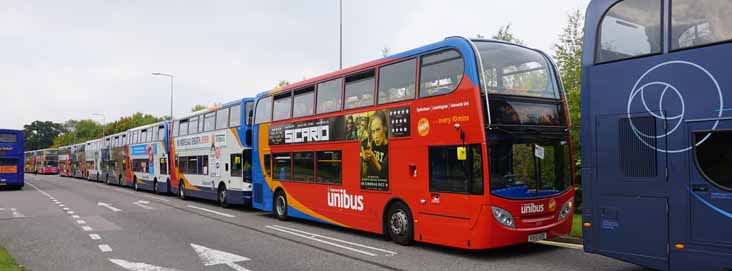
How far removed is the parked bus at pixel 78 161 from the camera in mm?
49969

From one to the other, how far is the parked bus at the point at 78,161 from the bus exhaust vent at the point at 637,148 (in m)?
51.3

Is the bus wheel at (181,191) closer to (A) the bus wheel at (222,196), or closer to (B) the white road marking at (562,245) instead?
(A) the bus wheel at (222,196)

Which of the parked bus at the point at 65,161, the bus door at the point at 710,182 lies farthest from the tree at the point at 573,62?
the parked bus at the point at 65,161

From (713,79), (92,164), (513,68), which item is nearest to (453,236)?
(513,68)

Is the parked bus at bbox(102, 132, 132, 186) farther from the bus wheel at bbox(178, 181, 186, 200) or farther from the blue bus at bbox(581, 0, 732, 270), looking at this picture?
the blue bus at bbox(581, 0, 732, 270)

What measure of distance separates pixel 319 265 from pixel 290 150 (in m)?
6.14

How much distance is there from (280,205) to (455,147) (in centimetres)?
746

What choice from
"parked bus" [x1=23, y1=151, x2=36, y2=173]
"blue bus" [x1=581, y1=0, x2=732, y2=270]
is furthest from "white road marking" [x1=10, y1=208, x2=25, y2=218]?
"parked bus" [x1=23, y1=151, x2=36, y2=173]

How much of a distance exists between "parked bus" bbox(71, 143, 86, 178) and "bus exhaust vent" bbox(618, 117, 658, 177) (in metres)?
51.3

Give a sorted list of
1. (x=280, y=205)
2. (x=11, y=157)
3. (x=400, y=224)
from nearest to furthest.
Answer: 1. (x=400, y=224)
2. (x=280, y=205)
3. (x=11, y=157)

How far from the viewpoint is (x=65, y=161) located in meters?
59.0

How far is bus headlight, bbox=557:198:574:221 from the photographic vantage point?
30.9ft

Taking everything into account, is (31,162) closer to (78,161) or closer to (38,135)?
(78,161)

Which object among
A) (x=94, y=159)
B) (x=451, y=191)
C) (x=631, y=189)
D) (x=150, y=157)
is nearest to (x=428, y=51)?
(x=451, y=191)
